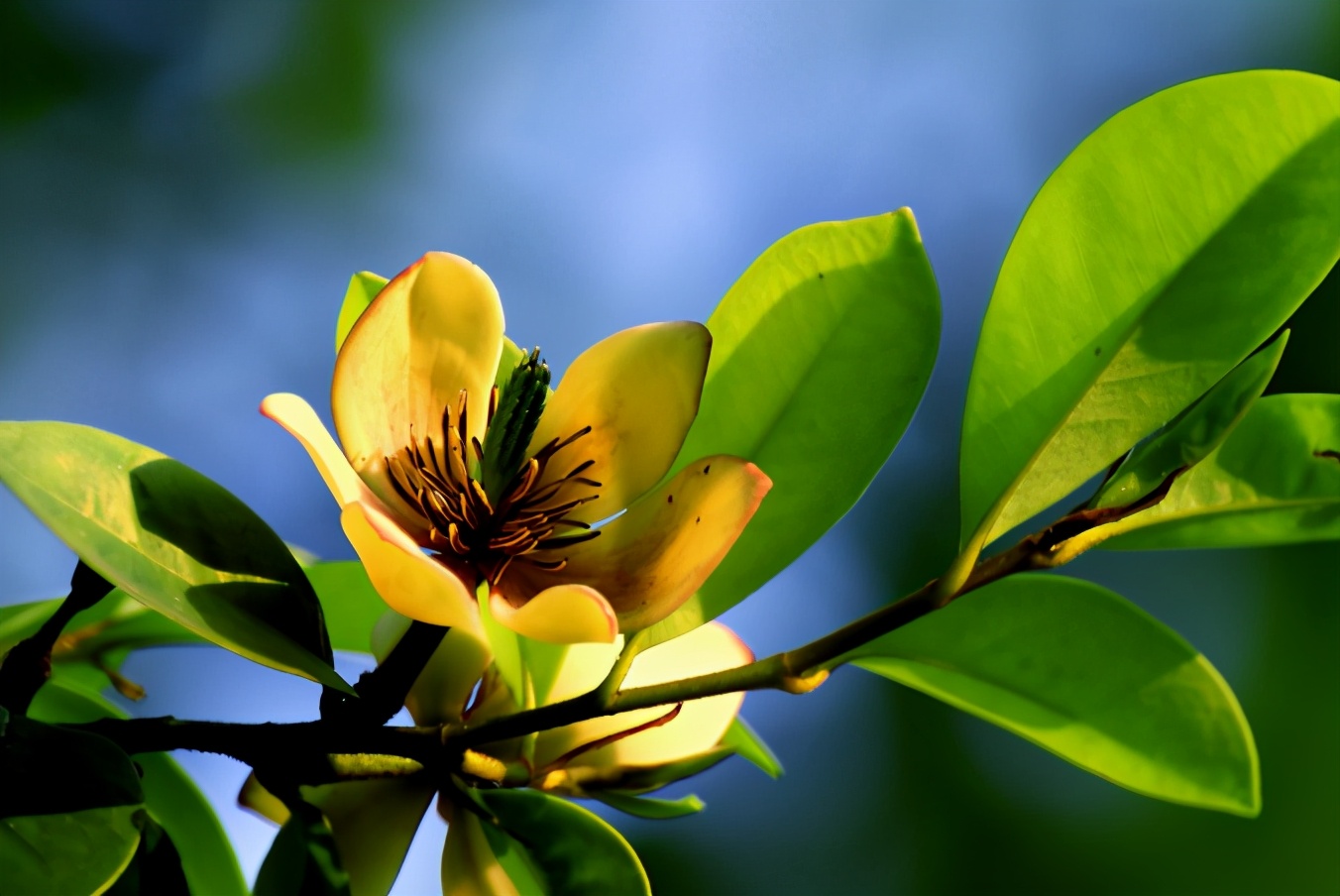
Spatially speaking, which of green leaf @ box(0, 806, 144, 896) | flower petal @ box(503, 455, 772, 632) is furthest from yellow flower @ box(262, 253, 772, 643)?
green leaf @ box(0, 806, 144, 896)

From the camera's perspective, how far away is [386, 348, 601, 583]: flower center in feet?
1.24

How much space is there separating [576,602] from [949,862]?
3.27 m

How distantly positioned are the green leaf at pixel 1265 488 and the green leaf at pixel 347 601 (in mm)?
309

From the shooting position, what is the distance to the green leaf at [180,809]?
448 millimetres

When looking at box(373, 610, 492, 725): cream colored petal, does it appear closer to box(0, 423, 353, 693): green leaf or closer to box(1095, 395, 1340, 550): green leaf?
box(0, 423, 353, 693): green leaf

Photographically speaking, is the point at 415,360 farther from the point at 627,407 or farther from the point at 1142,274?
the point at 1142,274

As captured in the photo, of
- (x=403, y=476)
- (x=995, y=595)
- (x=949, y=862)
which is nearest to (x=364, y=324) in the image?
(x=403, y=476)

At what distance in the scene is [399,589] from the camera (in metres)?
0.31

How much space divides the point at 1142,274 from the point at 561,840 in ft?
0.83

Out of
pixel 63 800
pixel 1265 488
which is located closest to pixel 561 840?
pixel 63 800

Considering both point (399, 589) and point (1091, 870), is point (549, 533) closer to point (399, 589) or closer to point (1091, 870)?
point (399, 589)

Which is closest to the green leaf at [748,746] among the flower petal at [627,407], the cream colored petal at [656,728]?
the cream colored petal at [656,728]

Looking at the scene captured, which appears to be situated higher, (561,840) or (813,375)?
(813,375)

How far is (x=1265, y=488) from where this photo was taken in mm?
363
